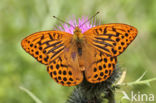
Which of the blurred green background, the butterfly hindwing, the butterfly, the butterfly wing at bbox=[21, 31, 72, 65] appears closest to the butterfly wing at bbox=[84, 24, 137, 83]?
the butterfly

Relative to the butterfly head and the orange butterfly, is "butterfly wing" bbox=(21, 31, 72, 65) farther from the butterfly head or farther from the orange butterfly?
the butterfly head

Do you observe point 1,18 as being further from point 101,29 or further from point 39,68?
A: point 101,29

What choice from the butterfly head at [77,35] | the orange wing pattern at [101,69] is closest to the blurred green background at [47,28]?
the butterfly head at [77,35]

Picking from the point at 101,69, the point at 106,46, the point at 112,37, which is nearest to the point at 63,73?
the point at 101,69

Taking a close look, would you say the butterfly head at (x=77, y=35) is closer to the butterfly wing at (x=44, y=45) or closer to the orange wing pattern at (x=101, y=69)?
the butterfly wing at (x=44, y=45)

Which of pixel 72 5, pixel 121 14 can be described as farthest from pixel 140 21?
pixel 72 5

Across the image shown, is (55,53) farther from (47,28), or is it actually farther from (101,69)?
(47,28)
